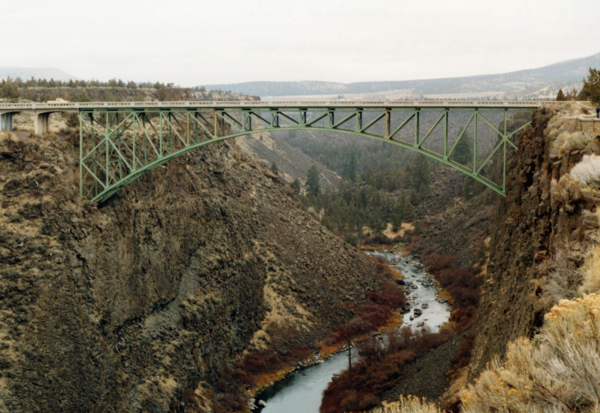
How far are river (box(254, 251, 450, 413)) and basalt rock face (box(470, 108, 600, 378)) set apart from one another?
51.6 feet

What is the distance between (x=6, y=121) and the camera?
4259cm

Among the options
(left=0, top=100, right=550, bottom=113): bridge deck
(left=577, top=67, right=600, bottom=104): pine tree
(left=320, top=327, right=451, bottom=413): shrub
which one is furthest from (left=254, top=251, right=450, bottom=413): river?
(left=577, top=67, right=600, bottom=104): pine tree

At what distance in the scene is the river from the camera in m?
44.0

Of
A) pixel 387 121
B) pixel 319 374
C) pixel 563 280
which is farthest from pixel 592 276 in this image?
pixel 319 374

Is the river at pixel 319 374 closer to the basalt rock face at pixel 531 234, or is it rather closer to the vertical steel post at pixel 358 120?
the basalt rock face at pixel 531 234

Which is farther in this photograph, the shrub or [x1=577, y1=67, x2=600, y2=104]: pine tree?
the shrub

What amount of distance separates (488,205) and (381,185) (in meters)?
41.6

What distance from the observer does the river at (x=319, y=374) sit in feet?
144

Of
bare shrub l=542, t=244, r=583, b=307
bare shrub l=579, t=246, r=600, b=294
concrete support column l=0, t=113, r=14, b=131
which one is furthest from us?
concrete support column l=0, t=113, r=14, b=131

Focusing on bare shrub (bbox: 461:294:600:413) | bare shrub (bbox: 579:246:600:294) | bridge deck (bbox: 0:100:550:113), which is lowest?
bare shrub (bbox: 461:294:600:413)

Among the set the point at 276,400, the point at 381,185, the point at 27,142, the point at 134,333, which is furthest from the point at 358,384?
the point at 381,185

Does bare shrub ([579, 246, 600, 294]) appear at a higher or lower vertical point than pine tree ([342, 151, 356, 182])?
higher

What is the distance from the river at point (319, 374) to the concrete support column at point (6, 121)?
25.4m

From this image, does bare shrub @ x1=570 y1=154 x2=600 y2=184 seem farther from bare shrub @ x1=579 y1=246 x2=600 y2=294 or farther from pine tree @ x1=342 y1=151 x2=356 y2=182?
pine tree @ x1=342 y1=151 x2=356 y2=182
